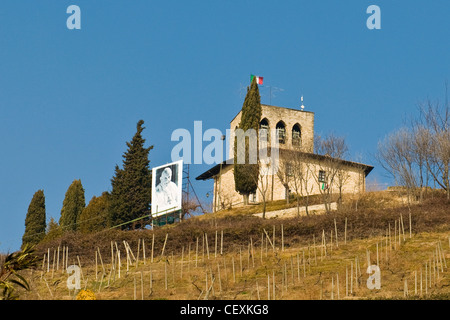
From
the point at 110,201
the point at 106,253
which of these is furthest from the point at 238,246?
the point at 110,201

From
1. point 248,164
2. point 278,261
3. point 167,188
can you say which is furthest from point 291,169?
point 278,261

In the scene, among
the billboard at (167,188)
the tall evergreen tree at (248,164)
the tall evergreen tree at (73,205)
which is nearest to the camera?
the billboard at (167,188)

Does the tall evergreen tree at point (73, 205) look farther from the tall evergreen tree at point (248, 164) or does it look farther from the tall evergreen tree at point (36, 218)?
the tall evergreen tree at point (248, 164)

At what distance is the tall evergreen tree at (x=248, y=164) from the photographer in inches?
1939

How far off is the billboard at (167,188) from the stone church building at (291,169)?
663 cm

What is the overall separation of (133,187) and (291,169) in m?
11.4

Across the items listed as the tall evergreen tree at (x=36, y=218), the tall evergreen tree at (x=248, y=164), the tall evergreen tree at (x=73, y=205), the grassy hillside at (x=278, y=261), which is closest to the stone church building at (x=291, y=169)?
the tall evergreen tree at (x=248, y=164)

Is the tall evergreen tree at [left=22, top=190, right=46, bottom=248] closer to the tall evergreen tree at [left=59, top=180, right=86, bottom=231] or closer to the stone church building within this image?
the tall evergreen tree at [left=59, top=180, right=86, bottom=231]

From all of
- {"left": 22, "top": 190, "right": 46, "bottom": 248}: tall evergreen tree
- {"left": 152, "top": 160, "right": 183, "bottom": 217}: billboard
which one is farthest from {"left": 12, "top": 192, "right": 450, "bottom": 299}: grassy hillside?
{"left": 22, "top": 190, "right": 46, "bottom": 248}: tall evergreen tree

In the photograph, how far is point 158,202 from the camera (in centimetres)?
4356

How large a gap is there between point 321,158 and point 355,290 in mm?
31040

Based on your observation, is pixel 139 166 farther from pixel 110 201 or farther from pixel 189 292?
pixel 189 292

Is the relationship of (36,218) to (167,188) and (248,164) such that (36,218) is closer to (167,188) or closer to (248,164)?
(167,188)

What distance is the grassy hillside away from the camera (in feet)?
69.1
